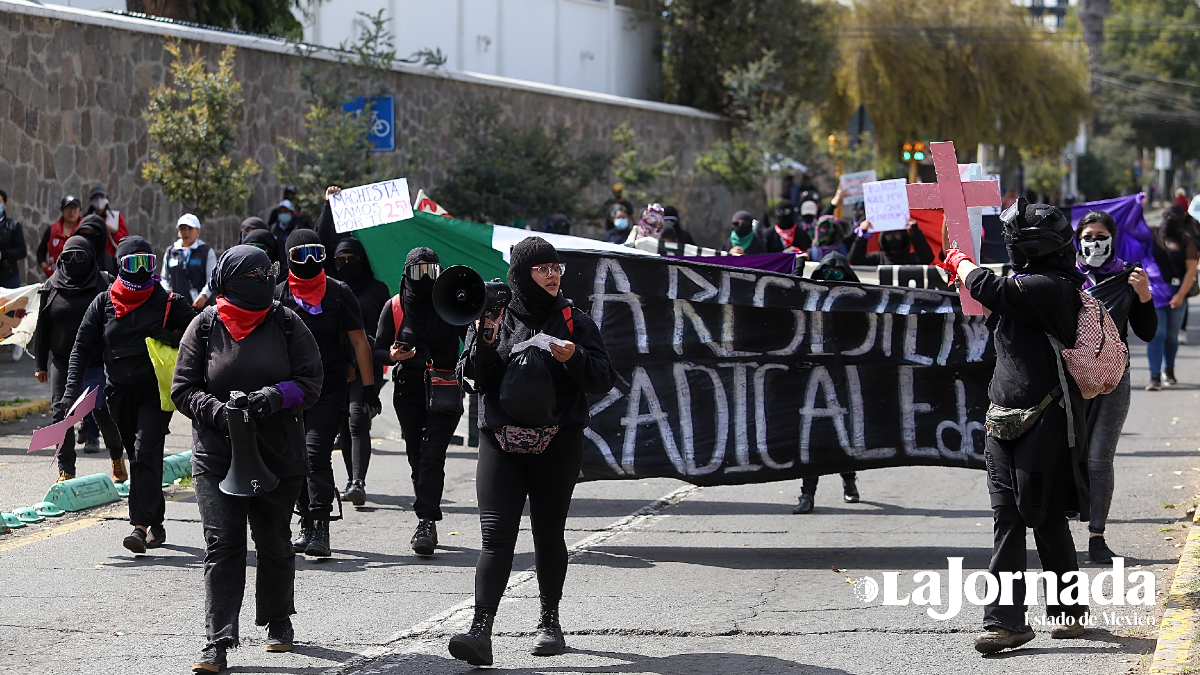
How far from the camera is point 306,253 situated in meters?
8.28

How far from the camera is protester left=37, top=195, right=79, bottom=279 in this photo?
1551cm

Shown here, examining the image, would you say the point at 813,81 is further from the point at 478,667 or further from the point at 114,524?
the point at 478,667

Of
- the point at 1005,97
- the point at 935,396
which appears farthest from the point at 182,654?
the point at 1005,97

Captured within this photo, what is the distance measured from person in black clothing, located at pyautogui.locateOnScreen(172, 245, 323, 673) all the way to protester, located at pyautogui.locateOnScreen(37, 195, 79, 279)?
10062 mm

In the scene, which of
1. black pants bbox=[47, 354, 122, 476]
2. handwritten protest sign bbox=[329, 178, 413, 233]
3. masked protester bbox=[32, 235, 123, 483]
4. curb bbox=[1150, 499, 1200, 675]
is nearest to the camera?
curb bbox=[1150, 499, 1200, 675]

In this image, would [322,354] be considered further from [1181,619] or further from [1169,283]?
[1169,283]

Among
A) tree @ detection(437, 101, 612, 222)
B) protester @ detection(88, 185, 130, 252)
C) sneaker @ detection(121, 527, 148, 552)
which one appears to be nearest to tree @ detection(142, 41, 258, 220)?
protester @ detection(88, 185, 130, 252)

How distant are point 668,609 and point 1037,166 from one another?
214 ft

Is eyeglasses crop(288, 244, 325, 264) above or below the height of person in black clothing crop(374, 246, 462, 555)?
above

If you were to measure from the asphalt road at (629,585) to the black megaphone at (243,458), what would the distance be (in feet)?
2.45

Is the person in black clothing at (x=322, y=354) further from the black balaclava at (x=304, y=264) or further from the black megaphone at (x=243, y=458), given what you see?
the black megaphone at (x=243, y=458)

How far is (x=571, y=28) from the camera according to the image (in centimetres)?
3362

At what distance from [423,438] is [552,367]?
2750 millimetres

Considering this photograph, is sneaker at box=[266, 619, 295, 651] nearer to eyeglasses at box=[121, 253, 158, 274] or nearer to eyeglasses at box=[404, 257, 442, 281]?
eyeglasses at box=[404, 257, 442, 281]
